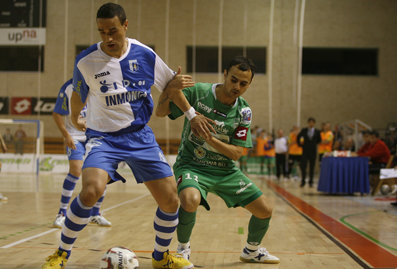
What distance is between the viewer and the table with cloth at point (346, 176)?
10.1 metres

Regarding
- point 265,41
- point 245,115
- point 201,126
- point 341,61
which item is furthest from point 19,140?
point 201,126

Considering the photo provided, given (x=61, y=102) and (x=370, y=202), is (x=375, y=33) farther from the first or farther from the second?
(x=61, y=102)

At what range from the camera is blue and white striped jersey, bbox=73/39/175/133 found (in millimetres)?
3184

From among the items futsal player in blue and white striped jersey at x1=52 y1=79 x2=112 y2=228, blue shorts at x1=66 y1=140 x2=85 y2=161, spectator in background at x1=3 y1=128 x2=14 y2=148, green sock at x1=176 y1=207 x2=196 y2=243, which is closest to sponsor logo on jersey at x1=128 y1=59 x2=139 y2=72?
green sock at x1=176 y1=207 x2=196 y2=243

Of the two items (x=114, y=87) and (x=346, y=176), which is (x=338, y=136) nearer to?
(x=346, y=176)

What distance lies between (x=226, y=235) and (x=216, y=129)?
1.84 m

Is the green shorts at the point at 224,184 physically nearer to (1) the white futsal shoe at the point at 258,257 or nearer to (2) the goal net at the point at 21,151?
(1) the white futsal shoe at the point at 258,257

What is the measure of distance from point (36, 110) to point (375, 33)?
566 inches

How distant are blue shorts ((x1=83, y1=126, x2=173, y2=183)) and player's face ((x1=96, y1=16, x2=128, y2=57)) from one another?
57cm

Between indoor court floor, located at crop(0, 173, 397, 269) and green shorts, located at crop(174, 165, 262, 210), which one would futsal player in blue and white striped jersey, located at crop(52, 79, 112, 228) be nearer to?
indoor court floor, located at crop(0, 173, 397, 269)

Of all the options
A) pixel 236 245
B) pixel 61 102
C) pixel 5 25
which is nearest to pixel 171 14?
pixel 5 25

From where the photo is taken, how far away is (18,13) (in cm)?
1798

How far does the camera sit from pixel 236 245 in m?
4.57

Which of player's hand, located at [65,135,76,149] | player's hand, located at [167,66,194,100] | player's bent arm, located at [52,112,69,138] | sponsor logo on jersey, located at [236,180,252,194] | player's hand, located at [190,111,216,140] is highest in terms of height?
player's hand, located at [167,66,194,100]
